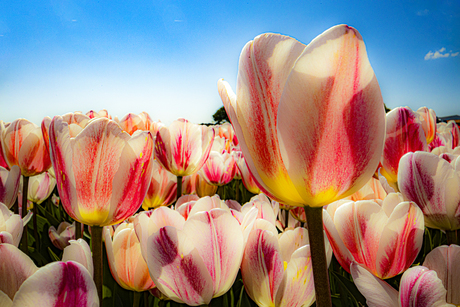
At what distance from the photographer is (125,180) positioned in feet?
1.54

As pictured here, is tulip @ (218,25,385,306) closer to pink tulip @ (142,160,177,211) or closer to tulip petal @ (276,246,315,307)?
tulip petal @ (276,246,315,307)

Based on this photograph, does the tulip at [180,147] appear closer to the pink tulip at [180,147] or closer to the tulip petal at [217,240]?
the pink tulip at [180,147]

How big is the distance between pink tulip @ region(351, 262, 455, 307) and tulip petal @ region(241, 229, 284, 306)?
0.11m

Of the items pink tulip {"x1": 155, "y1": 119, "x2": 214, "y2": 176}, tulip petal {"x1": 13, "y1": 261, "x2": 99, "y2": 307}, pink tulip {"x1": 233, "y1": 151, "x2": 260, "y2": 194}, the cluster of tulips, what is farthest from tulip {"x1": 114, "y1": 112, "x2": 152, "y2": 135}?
tulip petal {"x1": 13, "y1": 261, "x2": 99, "y2": 307}

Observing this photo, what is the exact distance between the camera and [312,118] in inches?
11.3

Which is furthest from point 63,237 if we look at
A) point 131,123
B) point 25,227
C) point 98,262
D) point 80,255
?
point 80,255

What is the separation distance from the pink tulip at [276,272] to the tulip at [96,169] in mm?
224

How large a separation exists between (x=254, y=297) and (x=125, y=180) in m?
0.28

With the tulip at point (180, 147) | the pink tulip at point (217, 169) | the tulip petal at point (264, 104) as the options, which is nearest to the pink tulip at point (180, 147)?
the tulip at point (180, 147)

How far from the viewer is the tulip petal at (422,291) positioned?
320 mm

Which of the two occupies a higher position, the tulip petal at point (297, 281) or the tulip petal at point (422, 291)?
the tulip petal at point (422, 291)

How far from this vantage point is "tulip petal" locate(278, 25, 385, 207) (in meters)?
0.27

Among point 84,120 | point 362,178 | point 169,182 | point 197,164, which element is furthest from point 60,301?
point 197,164

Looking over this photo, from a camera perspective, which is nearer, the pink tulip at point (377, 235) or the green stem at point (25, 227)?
the pink tulip at point (377, 235)
